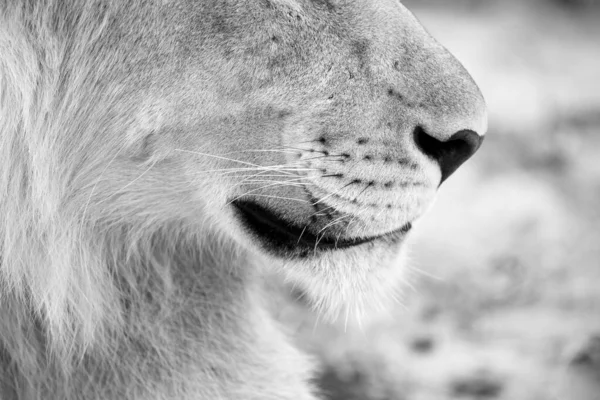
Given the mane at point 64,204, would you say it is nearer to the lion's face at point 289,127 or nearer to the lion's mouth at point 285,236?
the lion's face at point 289,127

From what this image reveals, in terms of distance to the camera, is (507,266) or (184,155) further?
(507,266)

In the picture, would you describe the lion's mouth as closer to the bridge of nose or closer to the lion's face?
the lion's face

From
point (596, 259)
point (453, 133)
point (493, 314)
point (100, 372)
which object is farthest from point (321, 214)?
point (596, 259)

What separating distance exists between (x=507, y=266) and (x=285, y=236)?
235 centimetres

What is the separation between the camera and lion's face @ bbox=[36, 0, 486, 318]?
1972 millimetres

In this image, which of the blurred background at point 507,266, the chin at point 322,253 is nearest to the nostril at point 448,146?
the chin at point 322,253

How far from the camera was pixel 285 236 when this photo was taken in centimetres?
209

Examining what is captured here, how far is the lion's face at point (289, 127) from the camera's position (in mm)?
1972

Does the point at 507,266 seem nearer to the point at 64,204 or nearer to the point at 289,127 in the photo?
the point at 289,127

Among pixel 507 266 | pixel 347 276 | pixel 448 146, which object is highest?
pixel 507 266

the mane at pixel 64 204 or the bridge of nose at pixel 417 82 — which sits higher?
the bridge of nose at pixel 417 82

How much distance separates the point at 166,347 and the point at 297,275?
38 centimetres

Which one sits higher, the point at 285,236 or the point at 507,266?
the point at 507,266

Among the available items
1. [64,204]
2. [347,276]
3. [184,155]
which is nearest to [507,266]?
[347,276]
